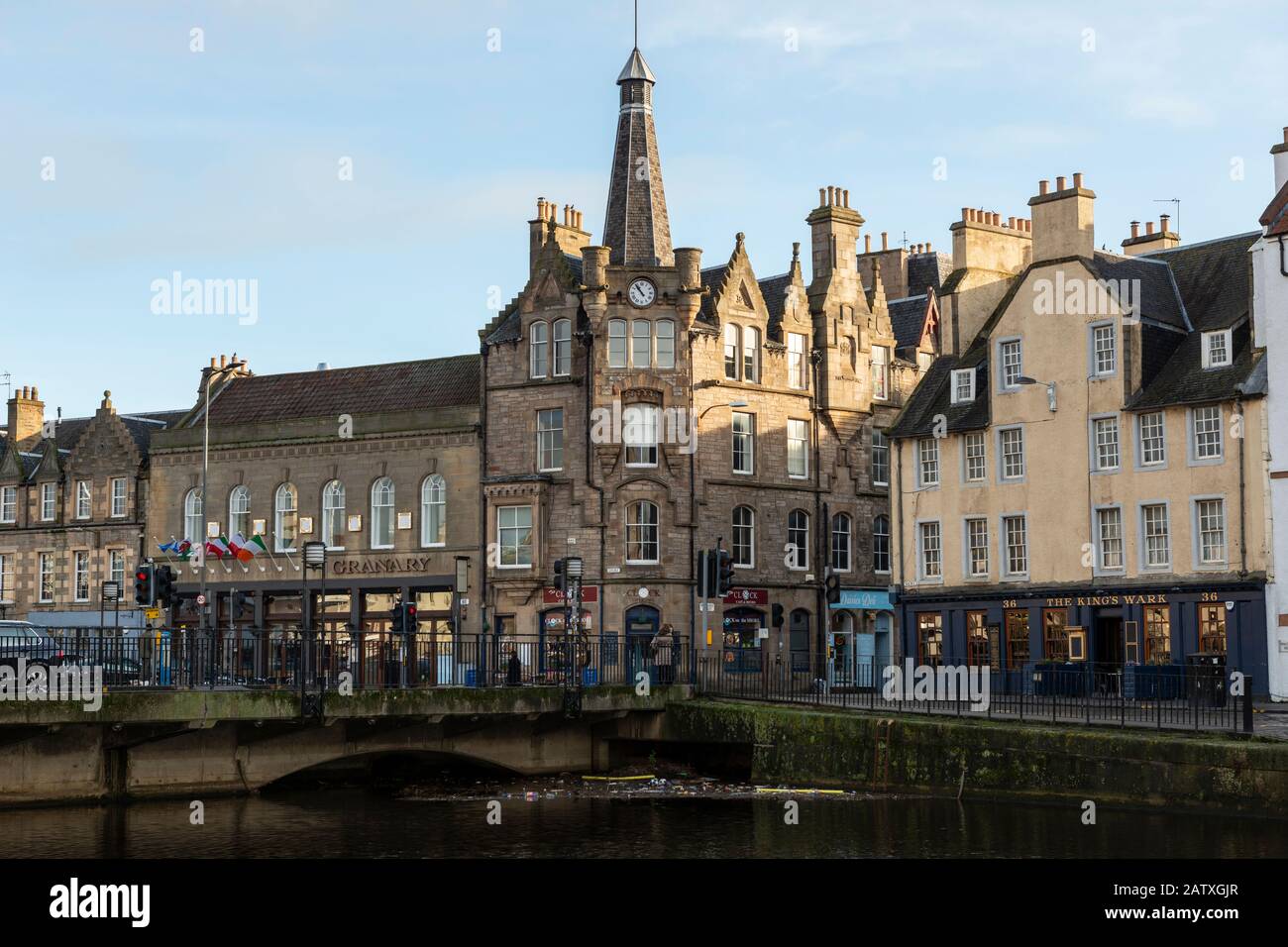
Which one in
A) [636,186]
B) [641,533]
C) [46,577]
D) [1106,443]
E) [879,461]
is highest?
[636,186]

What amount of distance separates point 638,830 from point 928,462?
84.1 feet

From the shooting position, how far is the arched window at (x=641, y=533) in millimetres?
60188

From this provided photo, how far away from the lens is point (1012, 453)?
53969mm

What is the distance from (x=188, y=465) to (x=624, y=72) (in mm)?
22684

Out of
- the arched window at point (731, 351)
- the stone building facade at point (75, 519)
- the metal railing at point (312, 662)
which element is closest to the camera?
the metal railing at point (312, 662)

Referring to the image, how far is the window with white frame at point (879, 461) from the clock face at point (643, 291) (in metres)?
10.9

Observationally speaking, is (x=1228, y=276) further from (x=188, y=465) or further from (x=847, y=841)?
(x=188, y=465)

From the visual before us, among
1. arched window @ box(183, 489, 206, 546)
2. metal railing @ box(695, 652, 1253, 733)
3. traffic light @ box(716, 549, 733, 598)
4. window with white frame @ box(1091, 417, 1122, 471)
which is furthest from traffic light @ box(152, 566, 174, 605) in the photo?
arched window @ box(183, 489, 206, 546)

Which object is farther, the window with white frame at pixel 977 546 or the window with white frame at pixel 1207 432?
the window with white frame at pixel 977 546

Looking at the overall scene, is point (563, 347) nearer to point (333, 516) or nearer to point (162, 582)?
point (333, 516)

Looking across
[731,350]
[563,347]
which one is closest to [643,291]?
[563,347]

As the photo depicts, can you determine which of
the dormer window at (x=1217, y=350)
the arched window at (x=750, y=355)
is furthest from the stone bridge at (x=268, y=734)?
the arched window at (x=750, y=355)

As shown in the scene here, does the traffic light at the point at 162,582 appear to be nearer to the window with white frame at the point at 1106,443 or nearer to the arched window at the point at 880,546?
the window with white frame at the point at 1106,443
